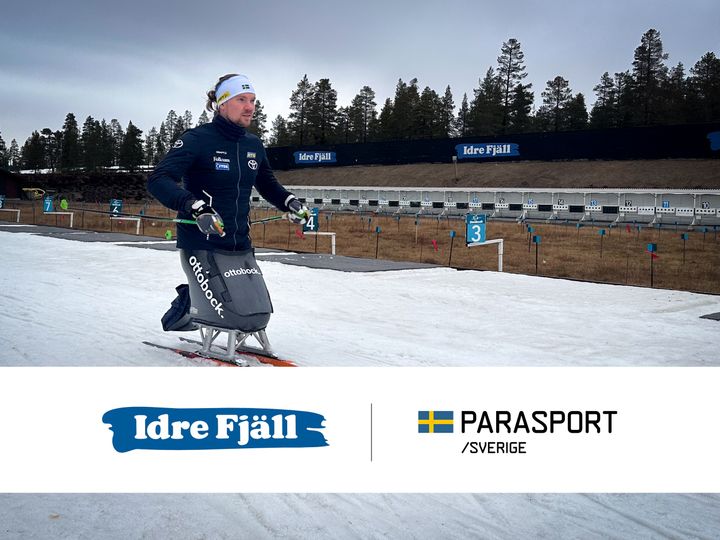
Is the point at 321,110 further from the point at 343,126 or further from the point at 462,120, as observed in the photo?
the point at 462,120

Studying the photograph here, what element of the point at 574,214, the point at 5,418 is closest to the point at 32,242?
the point at 5,418

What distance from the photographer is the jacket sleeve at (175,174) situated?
5.04m

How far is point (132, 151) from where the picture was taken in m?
57.4

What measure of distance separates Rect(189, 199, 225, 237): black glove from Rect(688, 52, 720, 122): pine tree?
202ft

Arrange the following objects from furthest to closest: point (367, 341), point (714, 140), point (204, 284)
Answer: point (714, 140) < point (367, 341) < point (204, 284)

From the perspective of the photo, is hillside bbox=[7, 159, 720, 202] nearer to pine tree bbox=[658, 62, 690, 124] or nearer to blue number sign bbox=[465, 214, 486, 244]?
pine tree bbox=[658, 62, 690, 124]

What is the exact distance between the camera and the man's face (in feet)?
17.6

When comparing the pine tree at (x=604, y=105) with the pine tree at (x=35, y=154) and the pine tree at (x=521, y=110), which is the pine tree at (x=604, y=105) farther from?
the pine tree at (x=35, y=154)

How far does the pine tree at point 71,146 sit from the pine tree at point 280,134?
74.2 ft

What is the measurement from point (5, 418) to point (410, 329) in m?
4.83

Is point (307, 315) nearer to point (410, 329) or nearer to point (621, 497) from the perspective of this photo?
point (410, 329)

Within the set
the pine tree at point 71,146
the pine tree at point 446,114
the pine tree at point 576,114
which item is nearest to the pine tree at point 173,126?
the pine tree at point 71,146

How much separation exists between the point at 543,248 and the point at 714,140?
26563mm

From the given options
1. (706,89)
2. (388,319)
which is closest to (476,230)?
(388,319)
